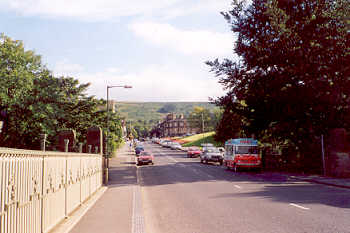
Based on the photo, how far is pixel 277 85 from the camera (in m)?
30.2

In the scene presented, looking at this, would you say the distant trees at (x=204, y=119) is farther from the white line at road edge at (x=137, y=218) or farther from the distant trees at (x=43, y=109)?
the white line at road edge at (x=137, y=218)

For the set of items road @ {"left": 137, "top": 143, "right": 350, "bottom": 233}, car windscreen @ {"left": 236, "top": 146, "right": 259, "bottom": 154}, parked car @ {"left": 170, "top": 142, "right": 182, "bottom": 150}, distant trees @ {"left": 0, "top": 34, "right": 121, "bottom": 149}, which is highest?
distant trees @ {"left": 0, "top": 34, "right": 121, "bottom": 149}

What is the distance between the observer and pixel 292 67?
95.2 feet

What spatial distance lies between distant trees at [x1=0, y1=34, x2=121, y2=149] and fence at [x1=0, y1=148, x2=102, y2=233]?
2790cm

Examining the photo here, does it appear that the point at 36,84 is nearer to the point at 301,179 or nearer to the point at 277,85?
the point at 277,85

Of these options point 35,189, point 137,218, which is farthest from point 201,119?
point 35,189

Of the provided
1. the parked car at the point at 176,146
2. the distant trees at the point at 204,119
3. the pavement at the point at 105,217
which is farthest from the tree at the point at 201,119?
the pavement at the point at 105,217

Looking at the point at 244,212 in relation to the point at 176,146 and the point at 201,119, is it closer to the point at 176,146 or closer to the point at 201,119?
the point at 176,146

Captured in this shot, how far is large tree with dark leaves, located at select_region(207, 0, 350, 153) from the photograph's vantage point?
28.2m

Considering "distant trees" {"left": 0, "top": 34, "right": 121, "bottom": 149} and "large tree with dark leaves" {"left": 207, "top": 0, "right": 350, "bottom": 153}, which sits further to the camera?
"distant trees" {"left": 0, "top": 34, "right": 121, "bottom": 149}

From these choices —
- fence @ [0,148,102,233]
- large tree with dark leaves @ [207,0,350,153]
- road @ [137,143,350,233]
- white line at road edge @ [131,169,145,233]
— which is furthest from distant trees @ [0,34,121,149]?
fence @ [0,148,102,233]

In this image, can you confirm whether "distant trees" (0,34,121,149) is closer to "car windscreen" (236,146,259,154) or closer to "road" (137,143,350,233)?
"car windscreen" (236,146,259,154)

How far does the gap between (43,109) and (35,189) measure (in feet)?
108

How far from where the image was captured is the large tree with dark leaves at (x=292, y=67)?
28.2m
